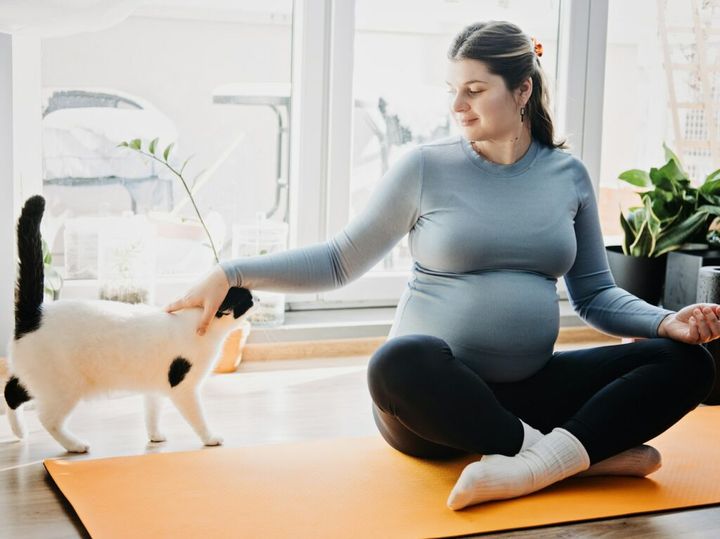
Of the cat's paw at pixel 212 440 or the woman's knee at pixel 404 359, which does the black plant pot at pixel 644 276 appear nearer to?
the woman's knee at pixel 404 359

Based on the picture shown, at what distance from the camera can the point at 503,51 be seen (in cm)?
175

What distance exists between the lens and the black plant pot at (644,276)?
265 centimetres

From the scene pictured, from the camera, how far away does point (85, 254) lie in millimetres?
2557

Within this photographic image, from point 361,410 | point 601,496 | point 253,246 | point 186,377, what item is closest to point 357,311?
point 253,246

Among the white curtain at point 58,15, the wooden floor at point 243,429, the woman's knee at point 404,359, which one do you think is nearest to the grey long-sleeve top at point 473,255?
the woman's knee at point 404,359

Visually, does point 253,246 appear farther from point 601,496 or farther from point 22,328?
point 601,496

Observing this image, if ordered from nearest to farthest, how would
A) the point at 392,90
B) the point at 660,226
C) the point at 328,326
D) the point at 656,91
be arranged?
1. the point at 660,226
2. the point at 328,326
3. the point at 392,90
4. the point at 656,91

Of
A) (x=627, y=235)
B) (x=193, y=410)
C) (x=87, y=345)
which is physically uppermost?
(x=627, y=235)

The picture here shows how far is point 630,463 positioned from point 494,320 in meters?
0.37

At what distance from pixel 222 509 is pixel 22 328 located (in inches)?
20.5

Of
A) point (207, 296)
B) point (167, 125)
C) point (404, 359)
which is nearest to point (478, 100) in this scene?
point (404, 359)

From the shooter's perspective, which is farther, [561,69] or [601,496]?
[561,69]

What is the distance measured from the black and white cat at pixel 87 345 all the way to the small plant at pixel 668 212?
4.37ft

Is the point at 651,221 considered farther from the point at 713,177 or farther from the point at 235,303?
the point at 235,303
